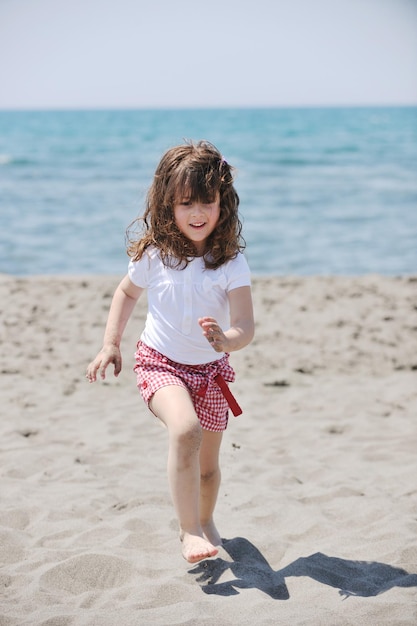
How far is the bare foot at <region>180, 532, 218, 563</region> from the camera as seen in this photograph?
2.81m

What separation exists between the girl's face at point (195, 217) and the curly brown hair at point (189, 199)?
0.02 meters

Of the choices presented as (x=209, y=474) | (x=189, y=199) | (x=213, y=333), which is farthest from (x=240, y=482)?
(x=189, y=199)

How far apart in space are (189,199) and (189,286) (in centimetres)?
34

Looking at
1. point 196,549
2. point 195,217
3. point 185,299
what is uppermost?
point 195,217

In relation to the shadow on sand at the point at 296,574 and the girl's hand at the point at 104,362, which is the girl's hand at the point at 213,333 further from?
the shadow on sand at the point at 296,574

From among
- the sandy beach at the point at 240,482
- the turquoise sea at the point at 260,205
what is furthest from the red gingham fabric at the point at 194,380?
the turquoise sea at the point at 260,205

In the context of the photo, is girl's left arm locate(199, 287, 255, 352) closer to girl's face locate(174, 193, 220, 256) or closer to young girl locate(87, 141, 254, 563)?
A: young girl locate(87, 141, 254, 563)

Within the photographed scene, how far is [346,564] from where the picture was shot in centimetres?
324

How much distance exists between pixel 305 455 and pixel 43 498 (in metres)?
1.59

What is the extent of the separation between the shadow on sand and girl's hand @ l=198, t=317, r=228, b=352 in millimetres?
957

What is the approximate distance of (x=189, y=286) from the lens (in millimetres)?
3074

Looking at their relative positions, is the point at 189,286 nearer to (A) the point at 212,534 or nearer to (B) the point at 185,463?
(B) the point at 185,463

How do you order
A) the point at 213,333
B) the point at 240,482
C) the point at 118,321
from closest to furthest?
1. the point at 213,333
2. the point at 118,321
3. the point at 240,482

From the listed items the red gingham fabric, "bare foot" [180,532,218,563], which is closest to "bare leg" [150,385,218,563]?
"bare foot" [180,532,218,563]
